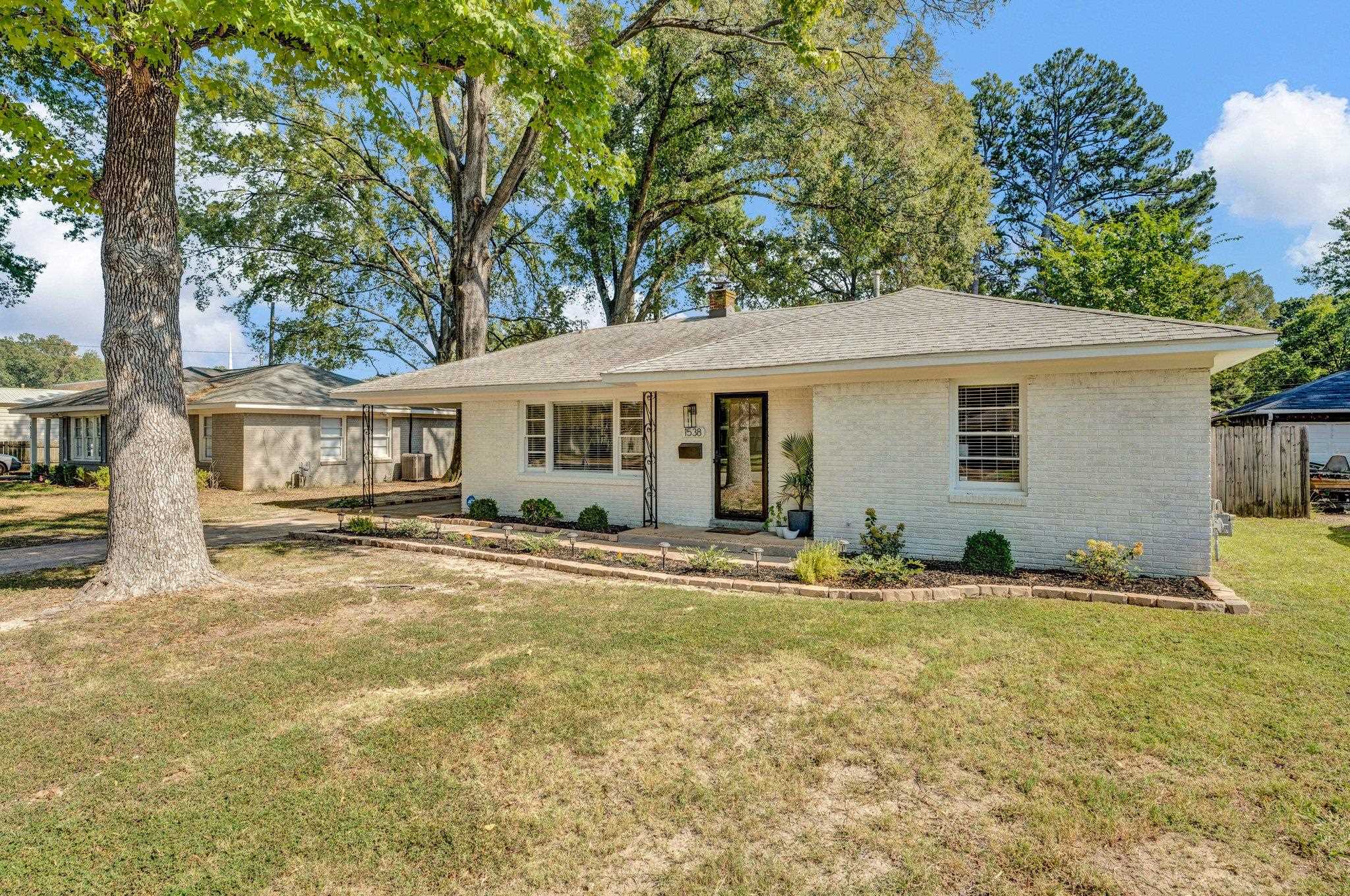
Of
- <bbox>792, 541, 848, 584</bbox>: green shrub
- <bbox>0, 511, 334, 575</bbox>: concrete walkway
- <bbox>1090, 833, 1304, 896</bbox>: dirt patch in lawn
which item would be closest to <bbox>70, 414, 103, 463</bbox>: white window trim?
<bbox>0, 511, 334, 575</bbox>: concrete walkway

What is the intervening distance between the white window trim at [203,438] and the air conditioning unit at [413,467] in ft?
18.4

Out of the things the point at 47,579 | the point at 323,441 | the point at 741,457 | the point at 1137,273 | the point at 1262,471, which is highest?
the point at 1137,273

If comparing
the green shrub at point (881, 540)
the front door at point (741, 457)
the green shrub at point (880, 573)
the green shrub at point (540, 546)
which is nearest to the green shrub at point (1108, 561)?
the green shrub at point (880, 573)

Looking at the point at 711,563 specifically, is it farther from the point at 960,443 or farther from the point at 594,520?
the point at 594,520

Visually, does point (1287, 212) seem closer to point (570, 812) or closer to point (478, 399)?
point (478, 399)

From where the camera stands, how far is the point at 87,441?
25.3 m

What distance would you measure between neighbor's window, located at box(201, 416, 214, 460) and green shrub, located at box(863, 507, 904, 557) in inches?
848

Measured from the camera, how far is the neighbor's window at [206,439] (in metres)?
Result: 21.3

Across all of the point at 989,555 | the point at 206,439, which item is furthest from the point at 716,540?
the point at 206,439

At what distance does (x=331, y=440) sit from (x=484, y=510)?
1213cm

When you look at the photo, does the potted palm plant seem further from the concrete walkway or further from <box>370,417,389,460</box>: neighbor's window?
<box>370,417,389,460</box>: neighbor's window

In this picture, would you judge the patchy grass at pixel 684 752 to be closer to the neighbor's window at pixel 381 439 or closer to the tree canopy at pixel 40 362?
the neighbor's window at pixel 381 439

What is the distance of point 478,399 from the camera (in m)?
13.4

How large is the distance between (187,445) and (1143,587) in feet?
35.1
